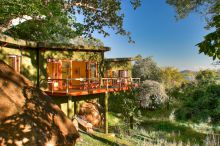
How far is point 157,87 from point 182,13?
868 centimetres

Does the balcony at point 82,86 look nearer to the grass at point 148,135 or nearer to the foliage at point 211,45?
the grass at point 148,135

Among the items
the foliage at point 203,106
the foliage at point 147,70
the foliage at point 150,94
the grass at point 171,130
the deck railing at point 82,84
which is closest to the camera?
the grass at point 171,130

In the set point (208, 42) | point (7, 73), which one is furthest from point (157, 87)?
point (208, 42)

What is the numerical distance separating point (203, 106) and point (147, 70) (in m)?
15.4

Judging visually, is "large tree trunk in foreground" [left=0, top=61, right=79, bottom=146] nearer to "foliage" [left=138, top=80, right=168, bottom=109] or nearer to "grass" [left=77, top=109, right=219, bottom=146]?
"grass" [left=77, top=109, right=219, bottom=146]

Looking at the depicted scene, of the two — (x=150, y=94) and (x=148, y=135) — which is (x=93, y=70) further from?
(x=148, y=135)

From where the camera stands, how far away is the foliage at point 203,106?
84.2 ft

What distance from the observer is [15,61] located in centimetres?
2111

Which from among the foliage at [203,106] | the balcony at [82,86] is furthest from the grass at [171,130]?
the balcony at [82,86]

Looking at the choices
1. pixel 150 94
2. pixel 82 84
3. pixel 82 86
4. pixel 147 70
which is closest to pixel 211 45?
pixel 82 84

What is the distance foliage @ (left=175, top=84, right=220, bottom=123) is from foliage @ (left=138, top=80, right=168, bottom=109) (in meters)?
6.04

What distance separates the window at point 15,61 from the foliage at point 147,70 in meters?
22.5

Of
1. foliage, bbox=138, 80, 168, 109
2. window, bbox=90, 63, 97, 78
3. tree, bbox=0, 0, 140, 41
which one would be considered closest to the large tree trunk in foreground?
tree, bbox=0, 0, 140, 41

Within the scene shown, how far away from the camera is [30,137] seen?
9078mm
